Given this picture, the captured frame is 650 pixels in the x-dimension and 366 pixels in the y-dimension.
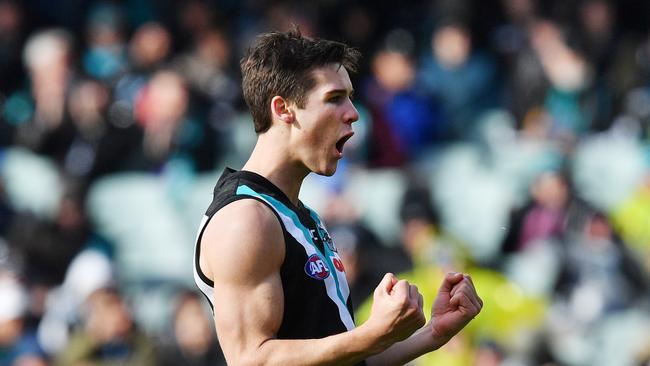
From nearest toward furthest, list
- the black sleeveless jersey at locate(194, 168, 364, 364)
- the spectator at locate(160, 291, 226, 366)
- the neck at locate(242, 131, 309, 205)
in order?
the black sleeveless jersey at locate(194, 168, 364, 364), the neck at locate(242, 131, 309, 205), the spectator at locate(160, 291, 226, 366)

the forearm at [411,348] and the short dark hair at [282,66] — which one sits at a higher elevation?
the short dark hair at [282,66]

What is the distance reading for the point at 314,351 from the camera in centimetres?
380

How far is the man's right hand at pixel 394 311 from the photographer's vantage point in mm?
3646

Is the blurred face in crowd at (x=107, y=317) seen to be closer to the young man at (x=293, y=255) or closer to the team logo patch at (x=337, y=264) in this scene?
the young man at (x=293, y=255)

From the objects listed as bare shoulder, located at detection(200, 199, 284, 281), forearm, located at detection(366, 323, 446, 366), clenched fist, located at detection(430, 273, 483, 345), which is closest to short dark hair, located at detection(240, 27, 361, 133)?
bare shoulder, located at detection(200, 199, 284, 281)

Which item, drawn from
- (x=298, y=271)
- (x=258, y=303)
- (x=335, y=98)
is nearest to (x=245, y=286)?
(x=258, y=303)

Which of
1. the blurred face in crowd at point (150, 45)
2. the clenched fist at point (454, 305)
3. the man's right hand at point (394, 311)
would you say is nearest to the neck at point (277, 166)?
the clenched fist at point (454, 305)

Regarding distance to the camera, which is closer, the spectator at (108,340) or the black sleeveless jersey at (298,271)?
the black sleeveless jersey at (298,271)

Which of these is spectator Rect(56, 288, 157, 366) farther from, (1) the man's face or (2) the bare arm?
(2) the bare arm

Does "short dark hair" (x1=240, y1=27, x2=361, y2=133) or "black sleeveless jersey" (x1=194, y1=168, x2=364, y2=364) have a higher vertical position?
"short dark hair" (x1=240, y1=27, x2=361, y2=133)

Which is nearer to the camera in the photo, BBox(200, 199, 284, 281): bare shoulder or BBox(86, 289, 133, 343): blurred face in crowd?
BBox(200, 199, 284, 281): bare shoulder

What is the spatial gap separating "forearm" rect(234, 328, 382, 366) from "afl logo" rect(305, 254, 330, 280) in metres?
0.31

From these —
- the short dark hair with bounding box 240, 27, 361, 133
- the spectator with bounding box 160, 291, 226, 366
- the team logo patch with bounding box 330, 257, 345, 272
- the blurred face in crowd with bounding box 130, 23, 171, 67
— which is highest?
the blurred face in crowd with bounding box 130, 23, 171, 67

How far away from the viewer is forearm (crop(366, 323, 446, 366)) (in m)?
4.37
